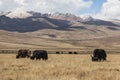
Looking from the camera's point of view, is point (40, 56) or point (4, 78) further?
point (40, 56)

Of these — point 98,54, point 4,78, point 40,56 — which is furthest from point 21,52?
point 4,78

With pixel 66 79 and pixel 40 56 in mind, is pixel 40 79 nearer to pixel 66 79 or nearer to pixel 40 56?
pixel 66 79

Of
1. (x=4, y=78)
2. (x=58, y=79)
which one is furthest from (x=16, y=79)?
(x=58, y=79)

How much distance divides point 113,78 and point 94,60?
75.4ft

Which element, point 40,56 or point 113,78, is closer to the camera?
point 113,78

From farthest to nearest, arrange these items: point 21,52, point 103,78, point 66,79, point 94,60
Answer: point 21,52 → point 94,60 → point 103,78 → point 66,79

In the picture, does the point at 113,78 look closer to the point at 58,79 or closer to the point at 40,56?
the point at 58,79

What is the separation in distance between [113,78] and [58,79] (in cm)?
323

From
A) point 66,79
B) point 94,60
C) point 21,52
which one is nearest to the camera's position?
point 66,79

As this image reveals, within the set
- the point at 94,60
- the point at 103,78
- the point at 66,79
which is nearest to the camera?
the point at 66,79

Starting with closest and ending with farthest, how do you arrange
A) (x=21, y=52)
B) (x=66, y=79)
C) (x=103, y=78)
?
1. (x=66, y=79)
2. (x=103, y=78)
3. (x=21, y=52)

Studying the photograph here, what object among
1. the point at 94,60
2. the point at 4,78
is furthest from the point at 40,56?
the point at 4,78

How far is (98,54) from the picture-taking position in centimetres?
4472

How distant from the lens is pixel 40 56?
147ft
